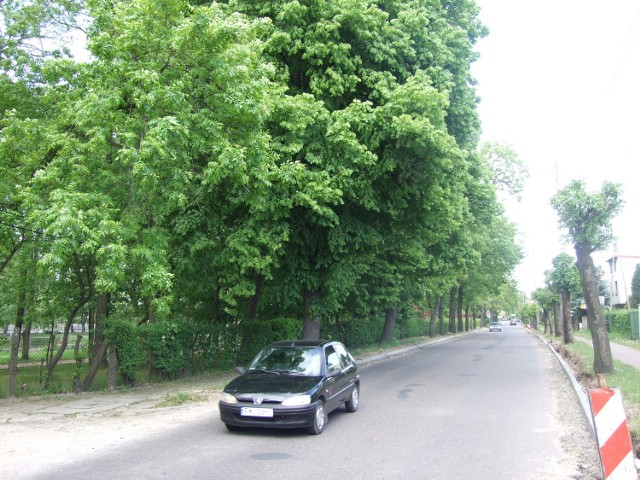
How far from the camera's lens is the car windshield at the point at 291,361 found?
9.21 meters

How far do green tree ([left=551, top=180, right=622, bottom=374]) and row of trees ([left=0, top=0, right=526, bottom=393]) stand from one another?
3.15 metres

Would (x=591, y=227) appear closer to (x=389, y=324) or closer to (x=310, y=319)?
(x=310, y=319)

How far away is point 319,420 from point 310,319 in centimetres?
1075

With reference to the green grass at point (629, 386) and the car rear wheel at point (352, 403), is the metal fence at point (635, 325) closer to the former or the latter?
the green grass at point (629, 386)

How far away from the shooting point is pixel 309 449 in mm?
7465

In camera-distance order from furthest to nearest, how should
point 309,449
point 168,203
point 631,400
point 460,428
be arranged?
point 168,203 → point 631,400 → point 460,428 → point 309,449

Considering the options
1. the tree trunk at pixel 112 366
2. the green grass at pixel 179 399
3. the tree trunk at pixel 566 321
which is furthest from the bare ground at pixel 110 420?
the tree trunk at pixel 566 321

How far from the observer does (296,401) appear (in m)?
7.97

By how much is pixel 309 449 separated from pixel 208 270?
10596mm

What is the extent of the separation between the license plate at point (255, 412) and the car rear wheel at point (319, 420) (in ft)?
2.36

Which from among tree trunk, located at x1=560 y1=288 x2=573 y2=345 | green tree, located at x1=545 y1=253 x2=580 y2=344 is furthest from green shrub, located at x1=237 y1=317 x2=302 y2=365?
green tree, located at x1=545 y1=253 x2=580 y2=344

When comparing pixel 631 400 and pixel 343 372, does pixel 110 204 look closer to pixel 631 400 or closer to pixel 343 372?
pixel 343 372

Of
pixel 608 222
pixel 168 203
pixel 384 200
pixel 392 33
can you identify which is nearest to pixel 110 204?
pixel 168 203

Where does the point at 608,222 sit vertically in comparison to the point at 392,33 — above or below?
below
